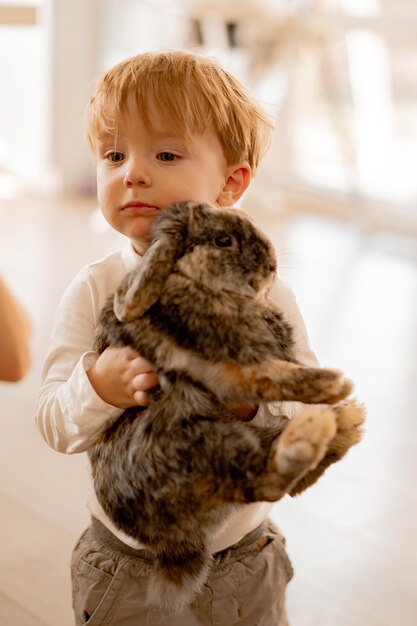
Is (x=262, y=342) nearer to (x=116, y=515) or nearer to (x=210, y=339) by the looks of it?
(x=210, y=339)

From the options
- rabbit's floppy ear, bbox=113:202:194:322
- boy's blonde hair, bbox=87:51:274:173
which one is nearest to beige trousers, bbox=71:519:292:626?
rabbit's floppy ear, bbox=113:202:194:322

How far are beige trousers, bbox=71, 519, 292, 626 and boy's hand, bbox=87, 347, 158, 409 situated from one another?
30cm

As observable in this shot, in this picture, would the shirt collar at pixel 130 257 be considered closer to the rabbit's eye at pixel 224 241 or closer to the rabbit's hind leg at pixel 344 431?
the rabbit's eye at pixel 224 241

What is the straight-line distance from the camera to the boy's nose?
107 centimetres

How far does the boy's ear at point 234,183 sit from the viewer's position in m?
1.21

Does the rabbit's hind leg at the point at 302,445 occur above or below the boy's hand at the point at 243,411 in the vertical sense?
above

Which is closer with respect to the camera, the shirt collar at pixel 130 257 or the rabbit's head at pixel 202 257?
the rabbit's head at pixel 202 257

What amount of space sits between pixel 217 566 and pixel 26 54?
4.36 meters

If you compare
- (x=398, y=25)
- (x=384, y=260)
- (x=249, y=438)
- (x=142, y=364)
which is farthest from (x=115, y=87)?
(x=398, y=25)

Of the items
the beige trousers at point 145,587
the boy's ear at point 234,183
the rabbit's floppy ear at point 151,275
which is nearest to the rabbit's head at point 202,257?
the rabbit's floppy ear at point 151,275

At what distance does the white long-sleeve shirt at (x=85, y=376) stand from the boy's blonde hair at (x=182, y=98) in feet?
0.61

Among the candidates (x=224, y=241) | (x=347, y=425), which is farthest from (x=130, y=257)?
(x=347, y=425)

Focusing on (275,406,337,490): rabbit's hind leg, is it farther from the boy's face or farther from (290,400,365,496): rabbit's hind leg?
the boy's face

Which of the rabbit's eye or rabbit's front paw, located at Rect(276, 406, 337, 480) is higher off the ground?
the rabbit's eye
